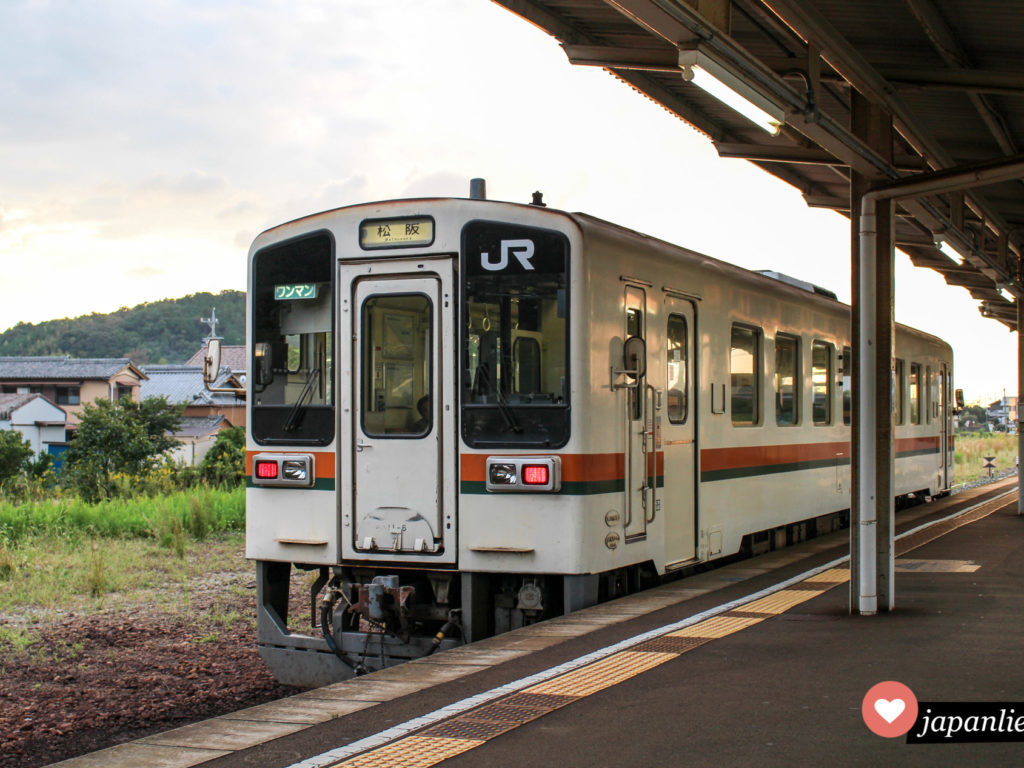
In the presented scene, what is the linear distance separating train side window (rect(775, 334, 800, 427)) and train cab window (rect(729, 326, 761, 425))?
628 mm

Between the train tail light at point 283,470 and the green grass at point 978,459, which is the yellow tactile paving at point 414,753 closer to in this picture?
the train tail light at point 283,470

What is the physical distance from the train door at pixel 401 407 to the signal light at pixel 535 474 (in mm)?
479

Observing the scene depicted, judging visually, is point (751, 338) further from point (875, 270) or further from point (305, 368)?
point (305, 368)

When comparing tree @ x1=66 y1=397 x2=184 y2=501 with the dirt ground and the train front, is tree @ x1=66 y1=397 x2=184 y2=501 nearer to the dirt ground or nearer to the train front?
the dirt ground

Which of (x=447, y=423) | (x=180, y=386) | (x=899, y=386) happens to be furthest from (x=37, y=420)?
(x=447, y=423)

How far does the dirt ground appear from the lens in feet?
22.4

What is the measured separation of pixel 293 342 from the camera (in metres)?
7.47

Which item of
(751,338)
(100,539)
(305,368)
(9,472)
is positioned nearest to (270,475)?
(305,368)

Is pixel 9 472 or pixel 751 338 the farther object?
pixel 9 472

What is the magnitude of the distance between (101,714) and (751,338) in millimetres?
5982

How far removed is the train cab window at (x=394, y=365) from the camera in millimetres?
7121

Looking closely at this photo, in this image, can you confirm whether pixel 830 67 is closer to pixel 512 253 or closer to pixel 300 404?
pixel 512 253

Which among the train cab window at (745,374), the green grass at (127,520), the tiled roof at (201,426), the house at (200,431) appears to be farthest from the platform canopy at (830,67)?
the tiled roof at (201,426)

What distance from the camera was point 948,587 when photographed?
27.9ft
